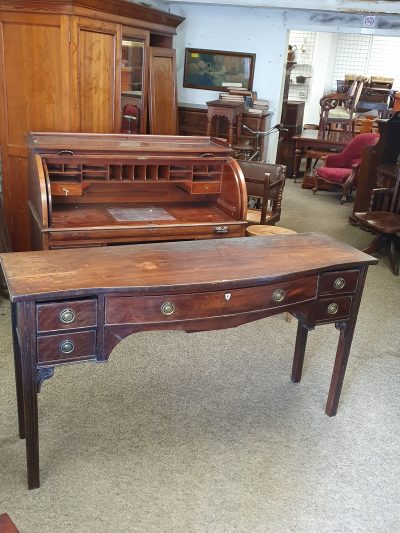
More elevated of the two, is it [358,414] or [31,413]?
[31,413]

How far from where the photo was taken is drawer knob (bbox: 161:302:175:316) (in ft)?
6.88

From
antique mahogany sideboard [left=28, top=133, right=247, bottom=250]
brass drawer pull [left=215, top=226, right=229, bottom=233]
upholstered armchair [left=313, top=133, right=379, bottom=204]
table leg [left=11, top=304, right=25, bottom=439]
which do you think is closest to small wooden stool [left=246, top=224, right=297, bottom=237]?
antique mahogany sideboard [left=28, top=133, right=247, bottom=250]

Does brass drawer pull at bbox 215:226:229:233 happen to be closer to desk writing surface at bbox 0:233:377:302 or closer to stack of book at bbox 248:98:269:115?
desk writing surface at bbox 0:233:377:302

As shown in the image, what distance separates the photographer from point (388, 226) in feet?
16.4

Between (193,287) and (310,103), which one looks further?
(310,103)

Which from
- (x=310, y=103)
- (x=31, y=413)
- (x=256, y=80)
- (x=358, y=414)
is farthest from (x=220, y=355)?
(x=310, y=103)

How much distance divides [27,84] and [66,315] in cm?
261

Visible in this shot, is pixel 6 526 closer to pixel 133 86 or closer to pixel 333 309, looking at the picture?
pixel 333 309

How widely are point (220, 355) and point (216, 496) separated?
3.95ft

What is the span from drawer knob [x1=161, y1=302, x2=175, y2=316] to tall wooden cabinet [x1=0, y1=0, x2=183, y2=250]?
7.82ft

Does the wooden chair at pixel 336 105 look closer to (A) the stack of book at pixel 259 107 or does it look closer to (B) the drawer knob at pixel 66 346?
(A) the stack of book at pixel 259 107

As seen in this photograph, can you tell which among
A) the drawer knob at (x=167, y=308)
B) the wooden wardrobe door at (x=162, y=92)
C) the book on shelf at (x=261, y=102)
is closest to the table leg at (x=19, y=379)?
the drawer knob at (x=167, y=308)

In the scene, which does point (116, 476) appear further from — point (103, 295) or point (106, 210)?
point (106, 210)

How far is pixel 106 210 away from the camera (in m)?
3.55
